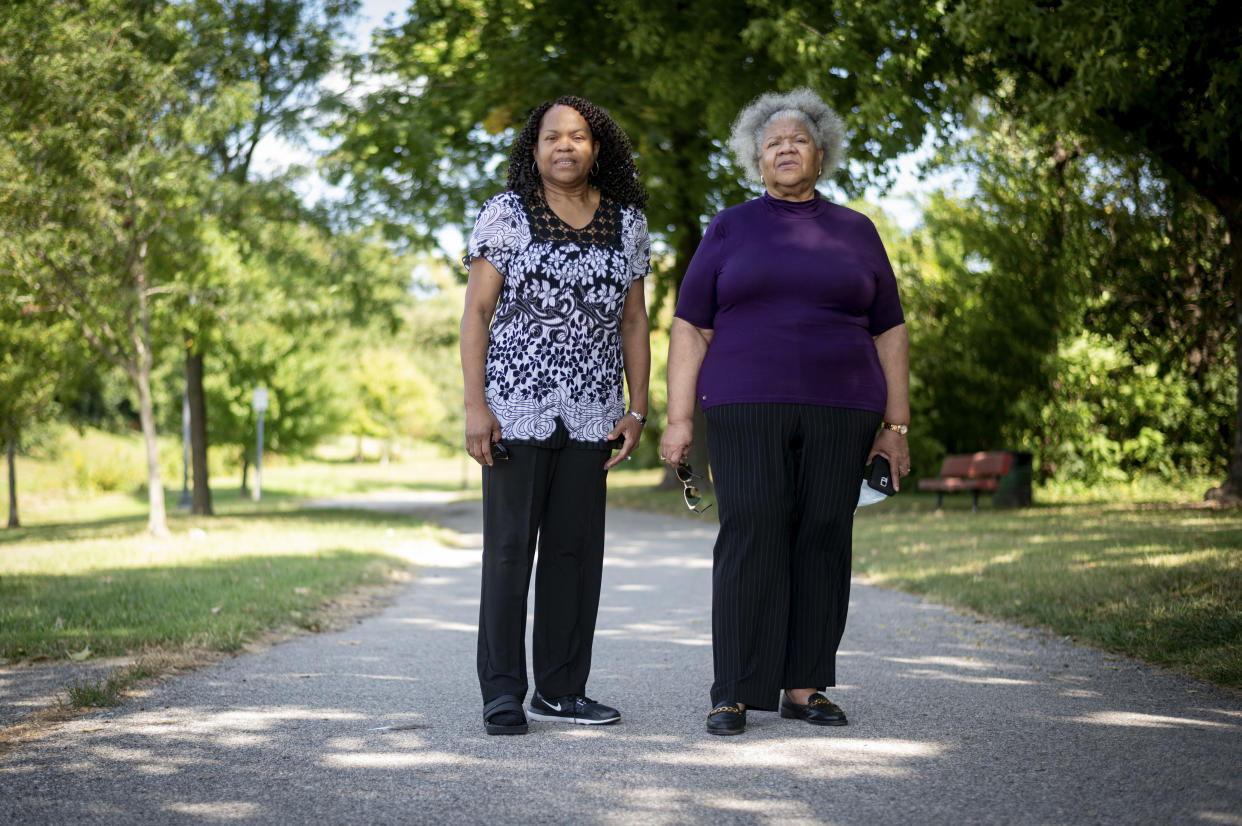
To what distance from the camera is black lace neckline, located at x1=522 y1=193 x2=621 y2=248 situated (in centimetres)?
387

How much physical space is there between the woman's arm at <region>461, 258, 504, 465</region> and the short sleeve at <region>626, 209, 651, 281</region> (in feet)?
1.58

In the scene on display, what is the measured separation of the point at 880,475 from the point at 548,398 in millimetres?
1207

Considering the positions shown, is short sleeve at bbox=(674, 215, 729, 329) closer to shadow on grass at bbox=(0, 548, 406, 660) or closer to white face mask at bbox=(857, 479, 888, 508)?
white face mask at bbox=(857, 479, 888, 508)

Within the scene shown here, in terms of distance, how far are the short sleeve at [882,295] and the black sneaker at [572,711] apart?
1.65m

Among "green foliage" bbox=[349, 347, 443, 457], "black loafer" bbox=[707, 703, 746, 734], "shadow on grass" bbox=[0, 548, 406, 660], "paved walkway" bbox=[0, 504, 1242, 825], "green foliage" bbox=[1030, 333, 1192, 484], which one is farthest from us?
"green foliage" bbox=[349, 347, 443, 457]

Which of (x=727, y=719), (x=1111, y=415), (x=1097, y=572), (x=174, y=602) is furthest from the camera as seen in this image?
(x=1111, y=415)

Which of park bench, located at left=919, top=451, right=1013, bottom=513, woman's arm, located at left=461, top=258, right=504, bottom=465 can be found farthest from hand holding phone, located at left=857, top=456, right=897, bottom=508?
park bench, located at left=919, top=451, right=1013, bottom=513

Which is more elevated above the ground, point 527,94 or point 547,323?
point 527,94

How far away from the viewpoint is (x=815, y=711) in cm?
380

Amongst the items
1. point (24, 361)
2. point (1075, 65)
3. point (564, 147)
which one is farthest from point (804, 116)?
point (24, 361)

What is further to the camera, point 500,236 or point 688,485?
point 688,485

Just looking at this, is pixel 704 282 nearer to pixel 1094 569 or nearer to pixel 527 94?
pixel 1094 569

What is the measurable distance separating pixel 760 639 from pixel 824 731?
361 millimetres

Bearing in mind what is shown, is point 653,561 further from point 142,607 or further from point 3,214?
point 3,214
